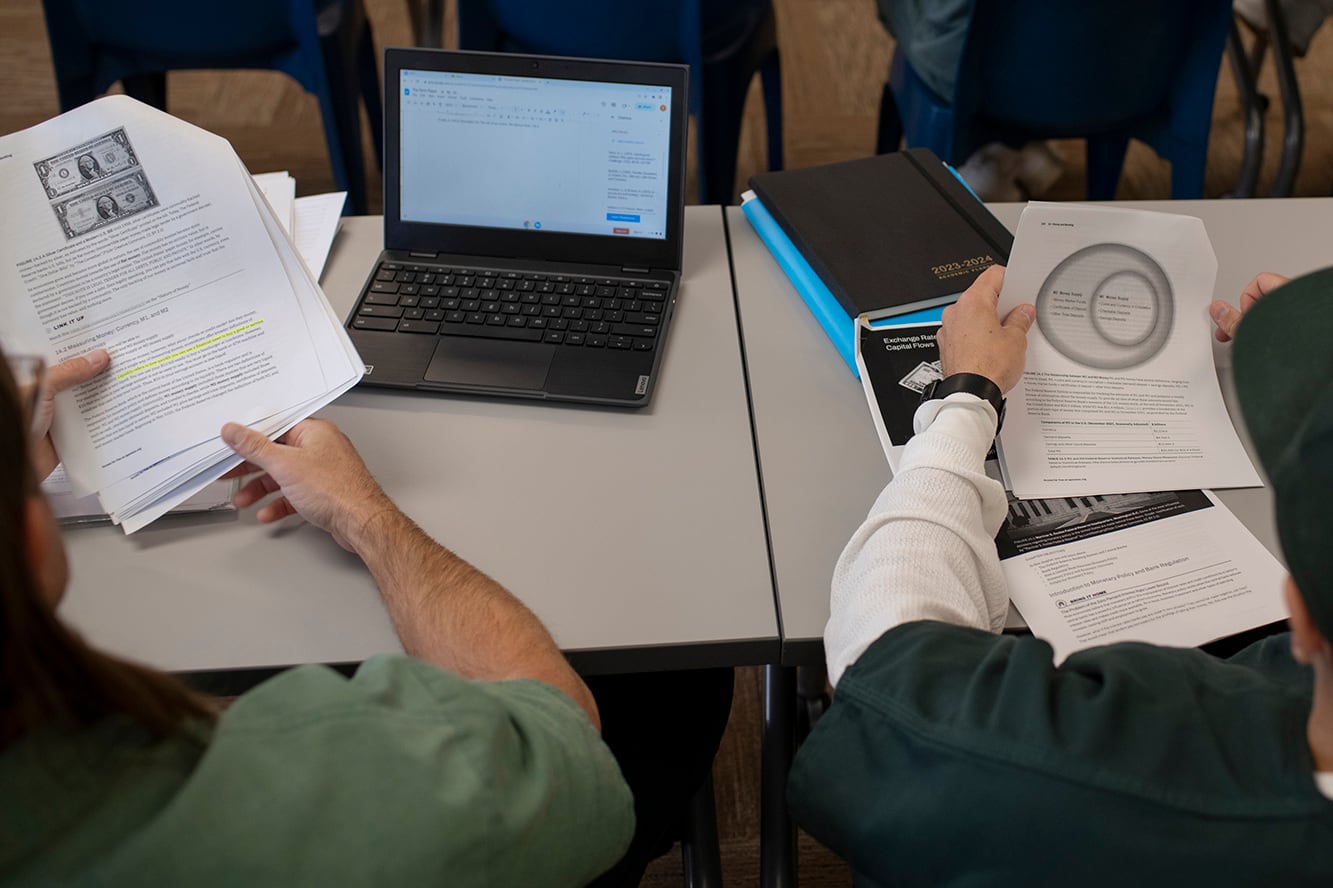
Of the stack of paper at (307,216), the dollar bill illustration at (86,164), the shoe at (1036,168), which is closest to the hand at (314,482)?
the dollar bill illustration at (86,164)

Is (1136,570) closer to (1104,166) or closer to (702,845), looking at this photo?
(702,845)

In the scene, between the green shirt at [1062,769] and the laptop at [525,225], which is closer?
the green shirt at [1062,769]

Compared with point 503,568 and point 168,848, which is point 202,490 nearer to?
point 503,568

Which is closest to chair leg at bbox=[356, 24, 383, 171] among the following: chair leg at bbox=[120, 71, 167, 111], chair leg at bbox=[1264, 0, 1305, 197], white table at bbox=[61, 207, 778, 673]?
chair leg at bbox=[120, 71, 167, 111]

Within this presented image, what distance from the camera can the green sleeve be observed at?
514 mm

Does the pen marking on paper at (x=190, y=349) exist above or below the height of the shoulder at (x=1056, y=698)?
above

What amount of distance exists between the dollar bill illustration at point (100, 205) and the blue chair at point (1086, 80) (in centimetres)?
138

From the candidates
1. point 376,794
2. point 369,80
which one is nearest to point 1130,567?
point 376,794

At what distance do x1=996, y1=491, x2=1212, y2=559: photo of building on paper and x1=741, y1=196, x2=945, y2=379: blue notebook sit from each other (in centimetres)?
24

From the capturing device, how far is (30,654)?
0.47 m

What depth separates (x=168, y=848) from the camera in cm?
50

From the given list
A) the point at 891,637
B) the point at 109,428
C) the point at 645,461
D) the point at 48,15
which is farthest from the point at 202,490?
the point at 48,15

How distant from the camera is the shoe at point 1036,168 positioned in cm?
259

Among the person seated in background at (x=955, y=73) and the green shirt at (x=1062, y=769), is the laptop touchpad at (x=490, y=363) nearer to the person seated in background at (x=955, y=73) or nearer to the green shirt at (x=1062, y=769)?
the green shirt at (x=1062, y=769)
